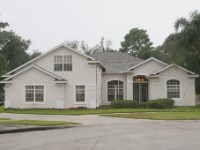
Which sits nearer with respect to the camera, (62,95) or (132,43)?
(62,95)

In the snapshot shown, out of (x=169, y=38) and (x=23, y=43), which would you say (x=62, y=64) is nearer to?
(x=169, y=38)

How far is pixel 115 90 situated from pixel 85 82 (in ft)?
17.5

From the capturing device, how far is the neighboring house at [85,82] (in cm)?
3528

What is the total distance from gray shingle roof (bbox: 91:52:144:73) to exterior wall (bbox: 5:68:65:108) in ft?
24.5

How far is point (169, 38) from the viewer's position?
38.2m

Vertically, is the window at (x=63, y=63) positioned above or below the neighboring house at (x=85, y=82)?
above

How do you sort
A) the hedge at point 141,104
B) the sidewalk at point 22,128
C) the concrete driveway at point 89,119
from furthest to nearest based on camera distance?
the hedge at point 141,104 → the concrete driveway at point 89,119 → the sidewalk at point 22,128

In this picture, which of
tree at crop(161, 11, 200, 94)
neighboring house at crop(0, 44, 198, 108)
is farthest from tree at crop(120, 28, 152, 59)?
tree at crop(161, 11, 200, 94)

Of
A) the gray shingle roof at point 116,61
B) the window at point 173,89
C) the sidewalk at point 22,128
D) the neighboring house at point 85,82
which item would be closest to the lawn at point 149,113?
the neighboring house at point 85,82

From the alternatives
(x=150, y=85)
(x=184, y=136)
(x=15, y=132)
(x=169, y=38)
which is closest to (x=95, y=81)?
(x=150, y=85)

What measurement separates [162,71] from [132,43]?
45.0 meters

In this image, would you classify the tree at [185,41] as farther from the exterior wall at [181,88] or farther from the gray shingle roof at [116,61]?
the gray shingle roof at [116,61]

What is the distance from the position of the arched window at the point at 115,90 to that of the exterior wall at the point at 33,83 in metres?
7.07

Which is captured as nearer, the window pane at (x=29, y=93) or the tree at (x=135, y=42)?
the window pane at (x=29, y=93)
